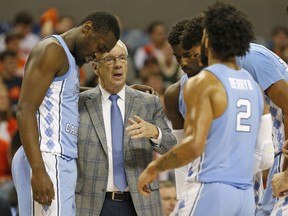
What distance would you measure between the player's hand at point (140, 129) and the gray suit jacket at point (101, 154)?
0.17m

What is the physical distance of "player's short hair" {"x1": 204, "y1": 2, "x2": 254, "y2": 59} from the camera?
196 inches

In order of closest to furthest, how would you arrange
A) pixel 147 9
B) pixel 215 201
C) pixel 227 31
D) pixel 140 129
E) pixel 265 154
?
pixel 215 201
pixel 227 31
pixel 265 154
pixel 140 129
pixel 147 9

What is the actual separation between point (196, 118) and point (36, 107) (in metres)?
1.37

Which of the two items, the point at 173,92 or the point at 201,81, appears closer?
the point at 201,81

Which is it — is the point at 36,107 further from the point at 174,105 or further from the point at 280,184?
the point at 280,184

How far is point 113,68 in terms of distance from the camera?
20.6 feet

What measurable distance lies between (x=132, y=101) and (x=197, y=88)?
63.6 inches

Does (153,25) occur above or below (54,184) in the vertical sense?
above

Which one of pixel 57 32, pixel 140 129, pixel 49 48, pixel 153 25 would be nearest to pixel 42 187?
pixel 140 129

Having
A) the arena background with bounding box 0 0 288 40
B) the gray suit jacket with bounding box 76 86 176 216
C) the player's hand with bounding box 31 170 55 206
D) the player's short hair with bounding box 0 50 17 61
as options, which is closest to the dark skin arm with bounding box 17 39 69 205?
the player's hand with bounding box 31 170 55 206

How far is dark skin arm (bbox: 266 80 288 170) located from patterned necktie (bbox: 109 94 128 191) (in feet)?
4.14

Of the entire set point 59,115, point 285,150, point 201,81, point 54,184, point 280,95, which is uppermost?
A: point 201,81

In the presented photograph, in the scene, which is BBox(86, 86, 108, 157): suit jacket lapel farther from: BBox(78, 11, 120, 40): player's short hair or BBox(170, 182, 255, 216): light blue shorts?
BBox(170, 182, 255, 216): light blue shorts

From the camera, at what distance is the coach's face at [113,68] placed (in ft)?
20.6
